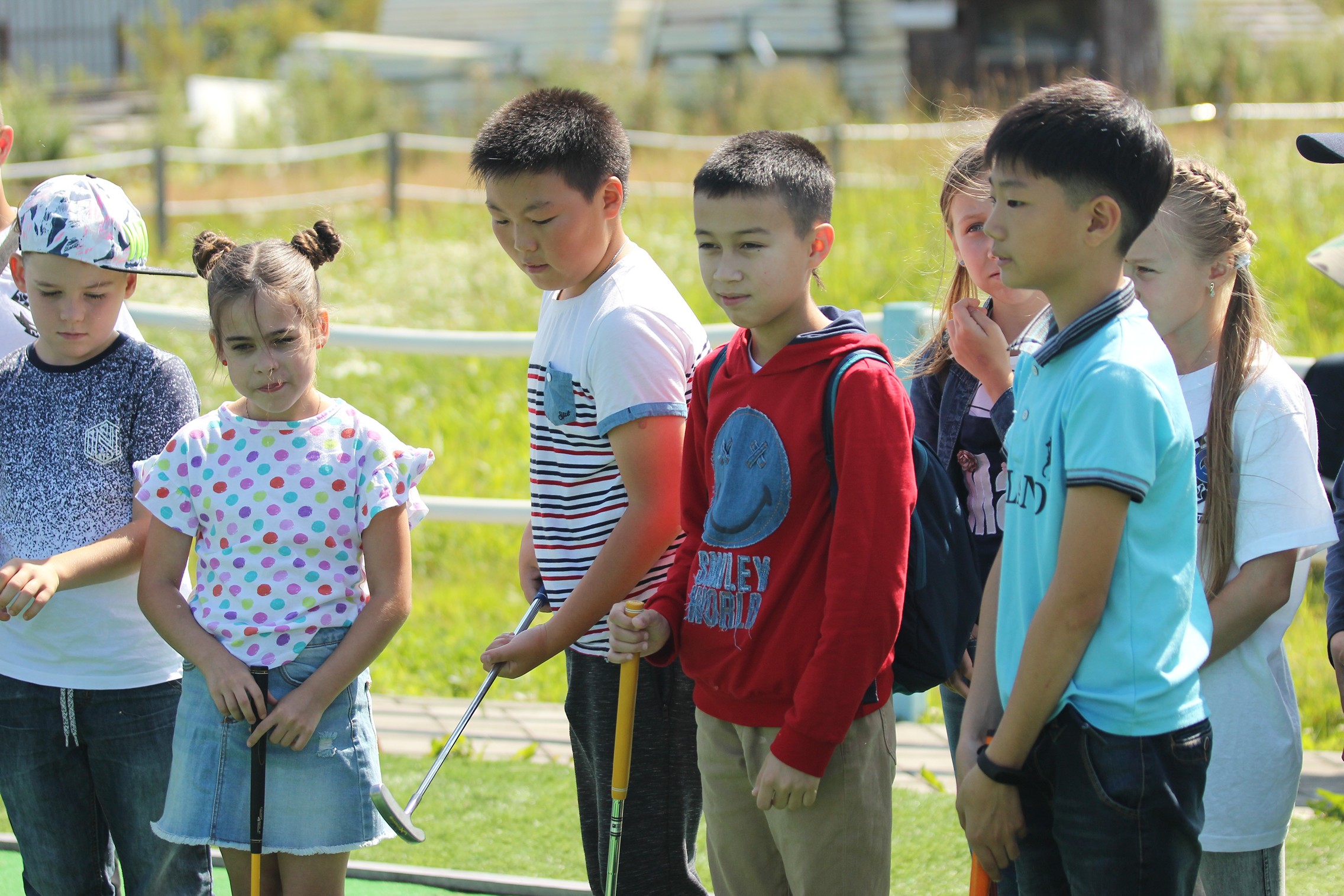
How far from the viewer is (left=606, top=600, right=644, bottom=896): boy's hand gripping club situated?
2260 millimetres

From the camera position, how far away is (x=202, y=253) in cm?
251

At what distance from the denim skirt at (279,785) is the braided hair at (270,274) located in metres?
0.61

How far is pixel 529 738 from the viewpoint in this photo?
13.4 feet

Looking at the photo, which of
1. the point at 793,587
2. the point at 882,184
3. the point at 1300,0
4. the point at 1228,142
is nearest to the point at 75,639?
the point at 793,587

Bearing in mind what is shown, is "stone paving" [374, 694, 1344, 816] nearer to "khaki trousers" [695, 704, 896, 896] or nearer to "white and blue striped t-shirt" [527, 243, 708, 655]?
"white and blue striped t-shirt" [527, 243, 708, 655]

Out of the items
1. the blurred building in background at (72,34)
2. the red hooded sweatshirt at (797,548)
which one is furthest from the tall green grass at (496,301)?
the blurred building in background at (72,34)

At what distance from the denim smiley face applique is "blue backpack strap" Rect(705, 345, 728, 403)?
11 cm

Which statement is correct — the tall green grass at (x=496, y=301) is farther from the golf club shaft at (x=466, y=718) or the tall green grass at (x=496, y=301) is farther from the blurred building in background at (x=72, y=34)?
the blurred building in background at (x=72, y=34)

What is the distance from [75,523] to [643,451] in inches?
44.7

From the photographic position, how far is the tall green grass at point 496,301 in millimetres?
4934

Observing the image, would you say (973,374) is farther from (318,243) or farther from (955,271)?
(318,243)

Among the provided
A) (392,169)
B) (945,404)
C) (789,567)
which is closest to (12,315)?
(789,567)

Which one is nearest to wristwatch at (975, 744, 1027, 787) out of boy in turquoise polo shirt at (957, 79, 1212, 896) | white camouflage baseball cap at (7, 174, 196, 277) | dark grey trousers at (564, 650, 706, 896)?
boy in turquoise polo shirt at (957, 79, 1212, 896)

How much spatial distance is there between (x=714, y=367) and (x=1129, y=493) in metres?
0.82
